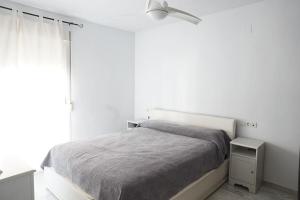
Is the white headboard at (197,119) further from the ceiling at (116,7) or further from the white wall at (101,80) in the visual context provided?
the ceiling at (116,7)

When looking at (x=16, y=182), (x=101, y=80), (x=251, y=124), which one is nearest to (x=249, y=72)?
(x=251, y=124)

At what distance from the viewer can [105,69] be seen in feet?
13.5

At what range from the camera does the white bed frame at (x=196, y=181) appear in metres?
2.12

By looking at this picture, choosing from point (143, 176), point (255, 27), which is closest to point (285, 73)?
point (255, 27)

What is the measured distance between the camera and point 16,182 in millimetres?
1491

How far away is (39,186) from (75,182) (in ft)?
3.74

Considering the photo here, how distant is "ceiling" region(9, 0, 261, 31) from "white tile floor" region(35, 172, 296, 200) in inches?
104

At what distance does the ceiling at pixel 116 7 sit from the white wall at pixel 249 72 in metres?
0.25

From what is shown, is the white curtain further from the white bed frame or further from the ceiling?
the white bed frame

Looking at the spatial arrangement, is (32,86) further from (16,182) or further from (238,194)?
(238,194)

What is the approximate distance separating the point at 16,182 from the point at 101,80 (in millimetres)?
2774

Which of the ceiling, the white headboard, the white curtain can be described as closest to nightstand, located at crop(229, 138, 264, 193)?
the white headboard

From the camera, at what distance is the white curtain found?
286 cm

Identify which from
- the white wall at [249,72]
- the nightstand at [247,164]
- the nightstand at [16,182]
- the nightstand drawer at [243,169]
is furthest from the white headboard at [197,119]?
the nightstand at [16,182]
